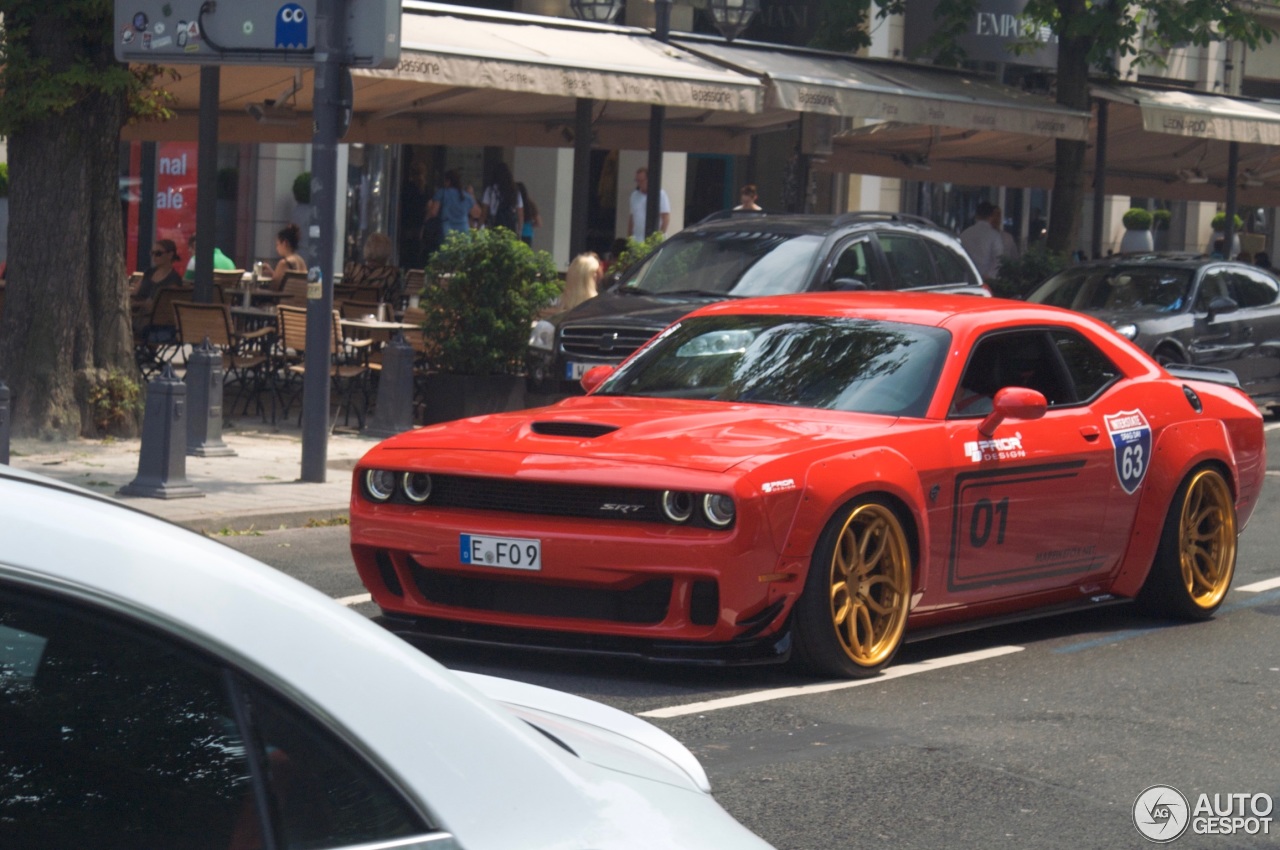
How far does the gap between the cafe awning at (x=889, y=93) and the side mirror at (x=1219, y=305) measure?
3.40 metres

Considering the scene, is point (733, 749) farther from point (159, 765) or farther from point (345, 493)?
point (345, 493)

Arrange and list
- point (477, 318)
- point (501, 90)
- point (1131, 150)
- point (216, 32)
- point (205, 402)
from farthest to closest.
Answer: point (1131, 150) → point (501, 90) → point (477, 318) → point (205, 402) → point (216, 32)

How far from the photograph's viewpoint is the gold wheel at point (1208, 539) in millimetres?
8805

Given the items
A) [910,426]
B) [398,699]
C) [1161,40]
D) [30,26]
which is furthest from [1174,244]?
[398,699]

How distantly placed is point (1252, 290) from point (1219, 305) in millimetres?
1291

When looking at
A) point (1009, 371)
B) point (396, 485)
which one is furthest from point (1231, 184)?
point (396, 485)

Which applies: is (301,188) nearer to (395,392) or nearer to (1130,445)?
(395,392)

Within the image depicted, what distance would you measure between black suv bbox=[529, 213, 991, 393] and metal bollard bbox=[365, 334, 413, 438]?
108cm

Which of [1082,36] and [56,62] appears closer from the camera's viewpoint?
[56,62]

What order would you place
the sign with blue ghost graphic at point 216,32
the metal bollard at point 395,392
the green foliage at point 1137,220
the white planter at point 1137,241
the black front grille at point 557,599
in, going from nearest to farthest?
the black front grille at point 557,599 → the sign with blue ghost graphic at point 216,32 → the metal bollard at point 395,392 → the white planter at point 1137,241 → the green foliage at point 1137,220

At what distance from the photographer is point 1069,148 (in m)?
24.2

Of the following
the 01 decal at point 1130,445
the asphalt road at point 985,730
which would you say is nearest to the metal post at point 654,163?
the 01 decal at point 1130,445

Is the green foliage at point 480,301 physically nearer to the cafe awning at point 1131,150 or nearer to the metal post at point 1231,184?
the cafe awning at point 1131,150

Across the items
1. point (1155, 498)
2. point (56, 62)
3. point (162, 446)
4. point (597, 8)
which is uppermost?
point (597, 8)
